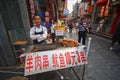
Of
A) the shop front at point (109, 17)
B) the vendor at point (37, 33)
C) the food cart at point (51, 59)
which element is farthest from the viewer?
the shop front at point (109, 17)

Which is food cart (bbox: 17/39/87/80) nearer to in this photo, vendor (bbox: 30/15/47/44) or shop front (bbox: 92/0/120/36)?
vendor (bbox: 30/15/47/44)

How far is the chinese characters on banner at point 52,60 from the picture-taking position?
1.59m

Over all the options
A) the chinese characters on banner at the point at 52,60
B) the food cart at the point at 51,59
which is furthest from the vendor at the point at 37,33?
the chinese characters on banner at the point at 52,60

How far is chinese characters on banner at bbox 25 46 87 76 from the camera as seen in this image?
62.5 inches

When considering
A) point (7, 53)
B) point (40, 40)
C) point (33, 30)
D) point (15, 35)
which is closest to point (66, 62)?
point (40, 40)

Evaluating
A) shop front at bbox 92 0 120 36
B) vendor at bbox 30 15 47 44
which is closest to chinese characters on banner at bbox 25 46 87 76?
vendor at bbox 30 15 47 44

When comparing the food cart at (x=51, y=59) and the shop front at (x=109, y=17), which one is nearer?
the food cart at (x=51, y=59)

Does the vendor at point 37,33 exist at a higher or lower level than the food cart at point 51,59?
higher

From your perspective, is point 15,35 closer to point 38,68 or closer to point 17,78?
point 17,78

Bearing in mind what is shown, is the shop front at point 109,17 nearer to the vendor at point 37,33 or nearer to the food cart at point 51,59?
the vendor at point 37,33

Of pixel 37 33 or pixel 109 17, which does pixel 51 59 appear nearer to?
pixel 37 33

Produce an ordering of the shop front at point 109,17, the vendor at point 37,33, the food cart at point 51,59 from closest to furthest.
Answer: the food cart at point 51,59
the vendor at point 37,33
the shop front at point 109,17

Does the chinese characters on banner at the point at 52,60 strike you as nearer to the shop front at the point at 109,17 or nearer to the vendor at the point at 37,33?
the vendor at the point at 37,33

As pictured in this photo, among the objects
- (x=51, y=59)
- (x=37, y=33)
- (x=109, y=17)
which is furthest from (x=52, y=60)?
(x=109, y=17)
